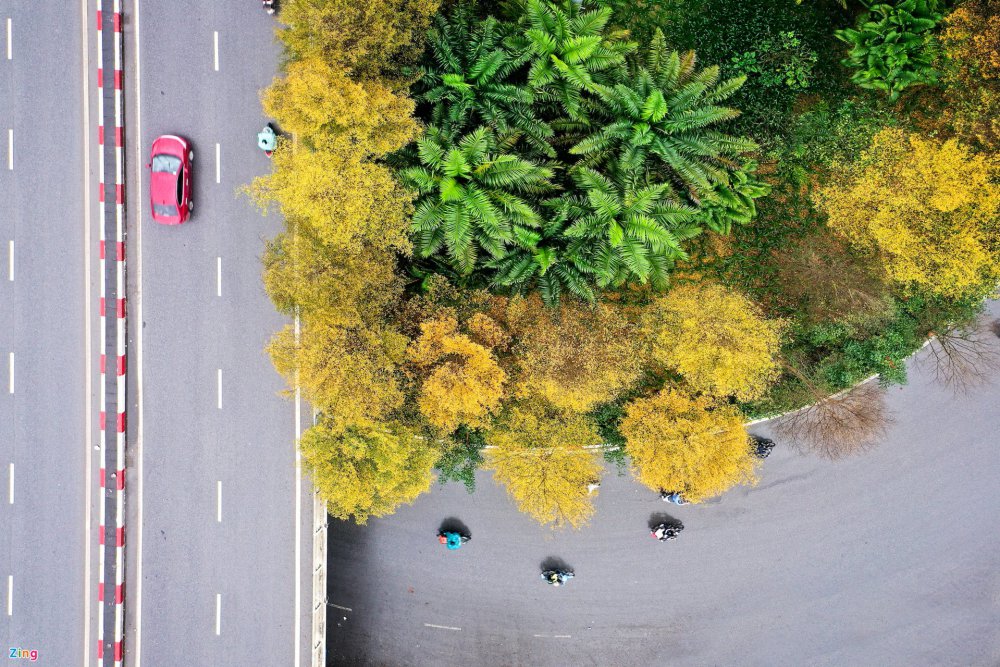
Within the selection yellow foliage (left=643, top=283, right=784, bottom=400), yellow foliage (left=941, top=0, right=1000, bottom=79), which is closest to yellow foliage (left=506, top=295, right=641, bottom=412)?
yellow foliage (left=643, top=283, right=784, bottom=400)

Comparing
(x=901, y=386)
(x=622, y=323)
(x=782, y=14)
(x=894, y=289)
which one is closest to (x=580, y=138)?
(x=622, y=323)

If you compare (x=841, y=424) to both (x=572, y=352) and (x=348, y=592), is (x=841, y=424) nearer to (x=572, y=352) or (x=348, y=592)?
(x=572, y=352)

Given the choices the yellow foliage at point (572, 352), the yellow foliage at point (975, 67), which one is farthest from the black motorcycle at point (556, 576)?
the yellow foliage at point (975, 67)

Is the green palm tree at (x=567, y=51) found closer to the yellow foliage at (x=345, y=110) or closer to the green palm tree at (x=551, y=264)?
the green palm tree at (x=551, y=264)

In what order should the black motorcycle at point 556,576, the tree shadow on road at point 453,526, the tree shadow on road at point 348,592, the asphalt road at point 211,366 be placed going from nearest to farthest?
1. the asphalt road at point 211,366
2. the black motorcycle at point 556,576
3. the tree shadow on road at point 453,526
4. the tree shadow on road at point 348,592

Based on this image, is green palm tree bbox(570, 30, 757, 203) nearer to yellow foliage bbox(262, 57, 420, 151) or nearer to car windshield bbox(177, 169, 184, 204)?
yellow foliage bbox(262, 57, 420, 151)

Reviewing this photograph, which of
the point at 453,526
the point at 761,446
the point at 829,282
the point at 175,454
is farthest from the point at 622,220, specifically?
the point at 175,454

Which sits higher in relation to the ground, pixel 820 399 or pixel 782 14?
pixel 782 14

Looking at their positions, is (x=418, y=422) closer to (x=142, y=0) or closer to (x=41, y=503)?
(x=41, y=503)
